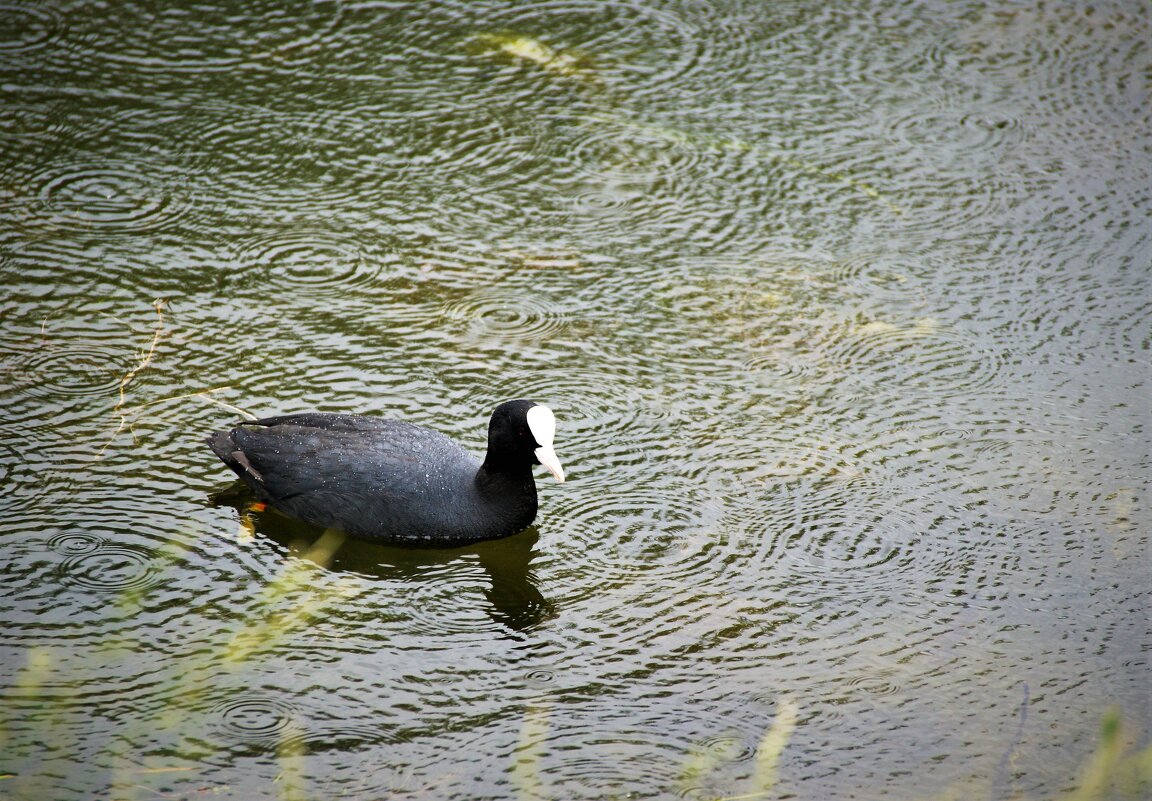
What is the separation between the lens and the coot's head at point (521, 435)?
16.4 feet

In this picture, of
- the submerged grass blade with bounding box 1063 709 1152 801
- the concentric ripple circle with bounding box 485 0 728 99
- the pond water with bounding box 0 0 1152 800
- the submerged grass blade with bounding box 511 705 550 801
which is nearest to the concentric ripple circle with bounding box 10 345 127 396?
the pond water with bounding box 0 0 1152 800

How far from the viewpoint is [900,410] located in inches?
231

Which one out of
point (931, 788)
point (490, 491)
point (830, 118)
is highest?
point (830, 118)

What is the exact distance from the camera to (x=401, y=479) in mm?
5082

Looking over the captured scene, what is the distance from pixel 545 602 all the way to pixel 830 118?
14.2ft

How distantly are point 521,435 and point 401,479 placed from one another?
497 mm

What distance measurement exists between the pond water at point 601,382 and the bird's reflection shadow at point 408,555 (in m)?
0.02

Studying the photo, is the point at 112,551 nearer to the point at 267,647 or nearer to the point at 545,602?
the point at 267,647

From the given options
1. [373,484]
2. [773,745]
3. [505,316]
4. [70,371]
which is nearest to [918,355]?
[505,316]

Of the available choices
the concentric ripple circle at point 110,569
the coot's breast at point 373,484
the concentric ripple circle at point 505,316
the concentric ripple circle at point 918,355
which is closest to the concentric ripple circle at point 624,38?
the concentric ripple circle at point 505,316

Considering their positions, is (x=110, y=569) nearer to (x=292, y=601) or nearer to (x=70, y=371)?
(x=292, y=601)

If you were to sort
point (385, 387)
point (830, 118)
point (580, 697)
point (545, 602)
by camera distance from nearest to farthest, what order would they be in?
point (580, 697) → point (545, 602) → point (385, 387) → point (830, 118)

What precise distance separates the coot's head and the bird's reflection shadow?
1.02 ft

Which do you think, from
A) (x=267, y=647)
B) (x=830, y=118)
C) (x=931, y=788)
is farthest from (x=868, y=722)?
(x=830, y=118)
